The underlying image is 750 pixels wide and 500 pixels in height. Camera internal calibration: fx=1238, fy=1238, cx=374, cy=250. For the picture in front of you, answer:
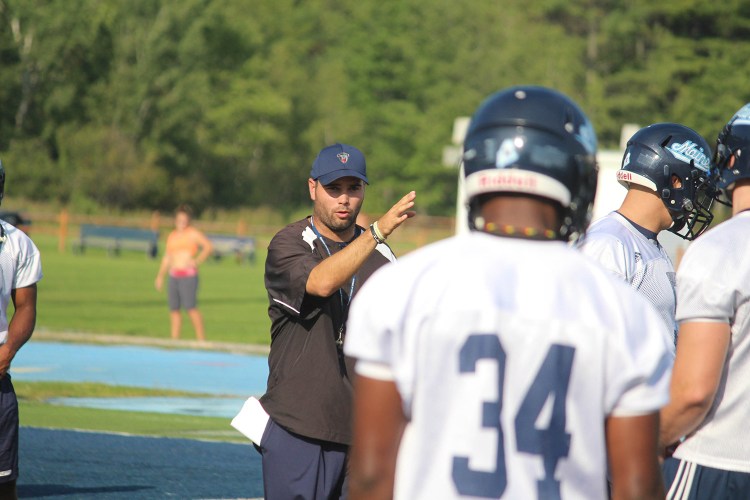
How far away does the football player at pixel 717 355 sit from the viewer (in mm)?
3447

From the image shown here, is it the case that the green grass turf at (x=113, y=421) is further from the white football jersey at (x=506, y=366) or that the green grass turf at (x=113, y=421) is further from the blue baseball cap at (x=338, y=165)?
the white football jersey at (x=506, y=366)

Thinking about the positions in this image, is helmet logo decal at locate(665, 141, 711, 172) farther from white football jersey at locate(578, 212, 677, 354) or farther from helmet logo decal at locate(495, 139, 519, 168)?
helmet logo decal at locate(495, 139, 519, 168)

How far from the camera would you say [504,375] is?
2613 millimetres

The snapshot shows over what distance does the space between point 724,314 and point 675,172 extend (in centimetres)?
165

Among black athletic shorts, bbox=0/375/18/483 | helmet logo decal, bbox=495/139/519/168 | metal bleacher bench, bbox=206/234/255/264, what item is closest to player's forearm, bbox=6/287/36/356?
black athletic shorts, bbox=0/375/18/483

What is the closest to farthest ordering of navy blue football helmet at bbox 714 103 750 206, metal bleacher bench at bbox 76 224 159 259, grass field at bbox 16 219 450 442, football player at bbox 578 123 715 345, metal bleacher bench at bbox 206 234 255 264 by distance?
navy blue football helmet at bbox 714 103 750 206 → football player at bbox 578 123 715 345 → grass field at bbox 16 219 450 442 → metal bleacher bench at bbox 76 224 159 259 → metal bleacher bench at bbox 206 234 255 264

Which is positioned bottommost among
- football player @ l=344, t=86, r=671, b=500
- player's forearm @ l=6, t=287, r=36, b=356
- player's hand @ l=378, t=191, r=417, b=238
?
player's forearm @ l=6, t=287, r=36, b=356

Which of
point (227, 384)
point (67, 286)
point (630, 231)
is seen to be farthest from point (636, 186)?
point (67, 286)

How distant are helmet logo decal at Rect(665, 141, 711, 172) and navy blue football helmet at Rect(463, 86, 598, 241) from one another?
2.29 metres

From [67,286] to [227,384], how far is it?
46.6 ft

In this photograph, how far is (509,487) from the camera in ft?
8.59

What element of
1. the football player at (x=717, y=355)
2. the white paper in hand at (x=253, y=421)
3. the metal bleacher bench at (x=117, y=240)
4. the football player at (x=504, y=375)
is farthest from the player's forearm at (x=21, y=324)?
the metal bleacher bench at (x=117, y=240)

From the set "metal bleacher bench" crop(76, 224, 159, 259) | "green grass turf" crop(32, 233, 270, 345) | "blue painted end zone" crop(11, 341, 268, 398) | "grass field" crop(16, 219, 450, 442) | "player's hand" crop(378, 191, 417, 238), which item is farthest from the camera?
"metal bleacher bench" crop(76, 224, 159, 259)

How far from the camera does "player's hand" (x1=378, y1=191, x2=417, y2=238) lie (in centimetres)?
480
